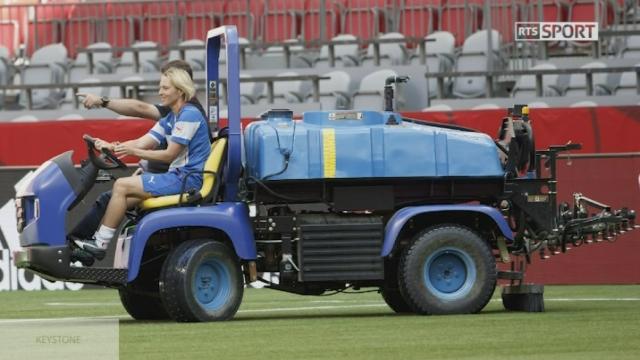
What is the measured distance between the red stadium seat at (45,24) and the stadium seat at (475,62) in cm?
753

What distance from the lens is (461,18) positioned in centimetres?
2550

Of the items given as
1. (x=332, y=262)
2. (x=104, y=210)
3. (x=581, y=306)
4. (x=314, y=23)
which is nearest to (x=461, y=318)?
(x=332, y=262)

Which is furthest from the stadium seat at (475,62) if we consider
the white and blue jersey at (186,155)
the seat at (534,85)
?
the white and blue jersey at (186,155)

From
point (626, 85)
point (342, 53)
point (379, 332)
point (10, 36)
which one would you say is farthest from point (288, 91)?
point (379, 332)

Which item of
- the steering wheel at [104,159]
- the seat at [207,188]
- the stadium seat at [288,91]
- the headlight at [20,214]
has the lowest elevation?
the headlight at [20,214]

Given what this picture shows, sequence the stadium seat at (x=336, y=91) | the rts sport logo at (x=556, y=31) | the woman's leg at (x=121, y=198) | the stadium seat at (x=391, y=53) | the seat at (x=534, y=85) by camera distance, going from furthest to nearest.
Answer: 1. the stadium seat at (x=391, y=53)
2. the stadium seat at (x=336, y=91)
3. the seat at (x=534, y=85)
4. the rts sport logo at (x=556, y=31)
5. the woman's leg at (x=121, y=198)

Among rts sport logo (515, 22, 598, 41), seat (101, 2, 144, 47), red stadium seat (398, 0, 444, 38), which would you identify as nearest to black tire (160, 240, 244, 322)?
rts sport logo (515, 22, 598, 41)

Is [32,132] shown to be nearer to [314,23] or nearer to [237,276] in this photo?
[314,23]

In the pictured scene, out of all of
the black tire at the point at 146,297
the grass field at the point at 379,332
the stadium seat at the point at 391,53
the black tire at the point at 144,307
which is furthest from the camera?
the stadium seat at the point at 391,53

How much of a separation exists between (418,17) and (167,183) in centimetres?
1367

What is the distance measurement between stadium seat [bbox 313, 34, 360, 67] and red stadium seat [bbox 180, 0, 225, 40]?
2.27 metres

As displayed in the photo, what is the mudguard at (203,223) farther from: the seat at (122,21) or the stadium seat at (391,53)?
the seat at (122,21)

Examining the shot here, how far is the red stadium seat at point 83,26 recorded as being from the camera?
27641 millimetres

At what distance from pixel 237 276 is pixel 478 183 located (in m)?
2.21
